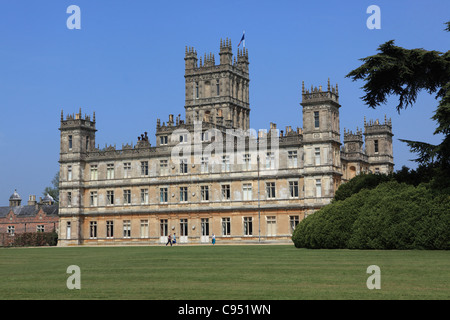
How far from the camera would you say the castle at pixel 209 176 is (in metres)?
61.8

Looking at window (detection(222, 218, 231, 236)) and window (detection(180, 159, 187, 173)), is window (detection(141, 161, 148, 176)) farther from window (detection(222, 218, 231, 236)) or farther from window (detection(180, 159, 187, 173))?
window (detection(222, 218, 231, 236))

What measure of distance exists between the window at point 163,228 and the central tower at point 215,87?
Answer: 16.7 meters

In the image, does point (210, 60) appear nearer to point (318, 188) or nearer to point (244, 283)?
point (318, 188)

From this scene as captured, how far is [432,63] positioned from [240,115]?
54.5 m

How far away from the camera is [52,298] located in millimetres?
13281

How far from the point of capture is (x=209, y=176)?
2633 inches

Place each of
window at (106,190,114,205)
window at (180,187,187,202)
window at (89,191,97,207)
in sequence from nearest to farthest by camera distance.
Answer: window at (180,187,187,202) < window at (106,190,114,205) < window at (89,191,97,207)

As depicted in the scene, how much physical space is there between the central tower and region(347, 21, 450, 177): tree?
4800 centimetres

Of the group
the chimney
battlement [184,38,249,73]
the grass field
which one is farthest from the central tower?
the grass field

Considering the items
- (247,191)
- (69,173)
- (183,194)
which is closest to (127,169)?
(69,173)

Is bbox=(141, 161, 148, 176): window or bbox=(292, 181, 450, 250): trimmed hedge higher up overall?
bbox=(141, 161, 148, 176): window

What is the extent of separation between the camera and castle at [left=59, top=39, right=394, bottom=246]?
61781 mm

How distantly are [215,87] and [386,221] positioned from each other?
5300cm
